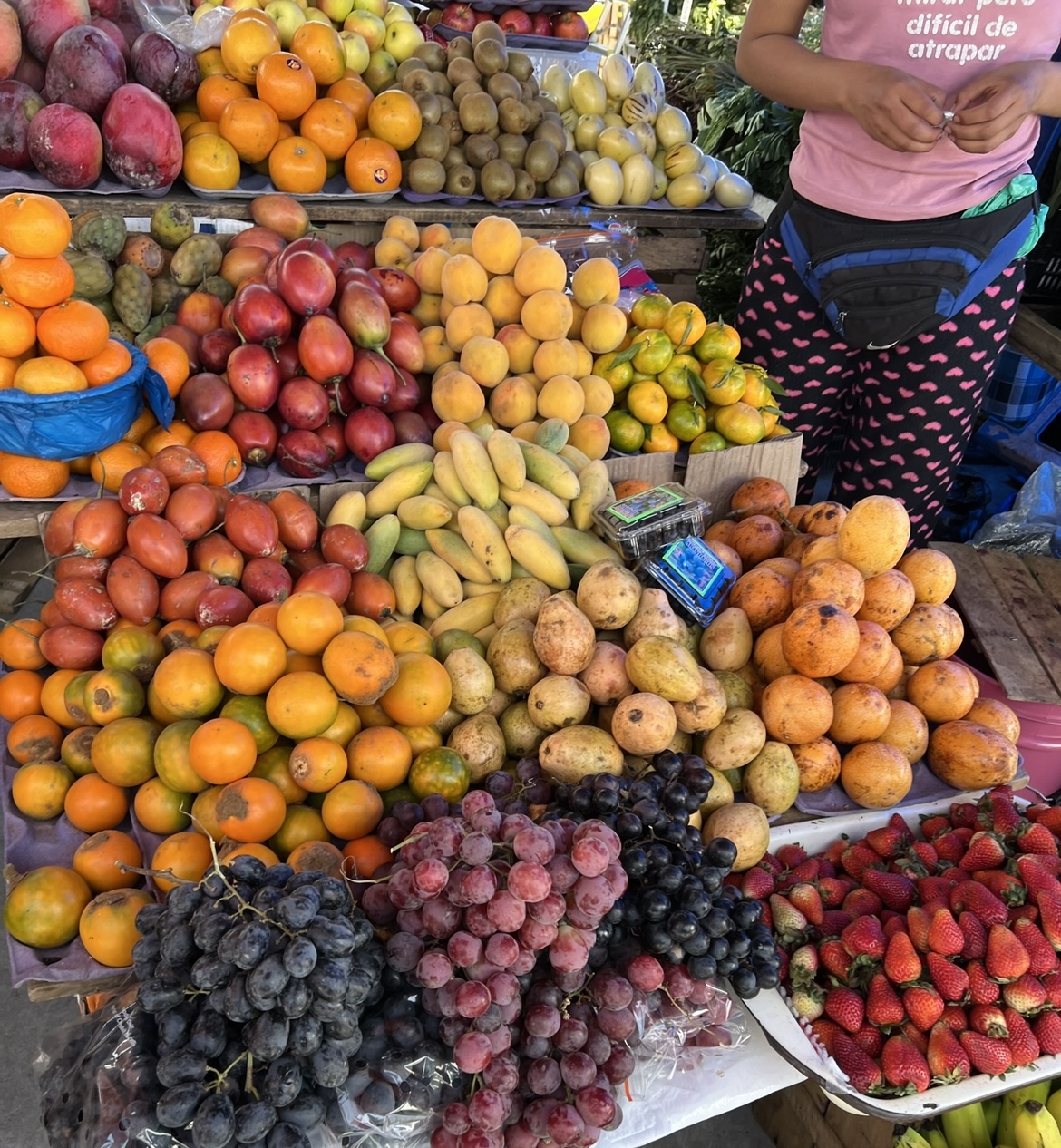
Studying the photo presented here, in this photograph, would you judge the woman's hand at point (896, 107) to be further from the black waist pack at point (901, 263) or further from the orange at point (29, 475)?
the orange at point (29, 475)

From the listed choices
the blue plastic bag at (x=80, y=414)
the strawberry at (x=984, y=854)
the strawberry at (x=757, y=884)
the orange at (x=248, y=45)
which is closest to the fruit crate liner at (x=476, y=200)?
the orange at (x=248, y=45)

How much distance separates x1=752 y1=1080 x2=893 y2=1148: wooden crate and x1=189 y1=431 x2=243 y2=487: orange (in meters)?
2.07

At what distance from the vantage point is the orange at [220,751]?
1.45m

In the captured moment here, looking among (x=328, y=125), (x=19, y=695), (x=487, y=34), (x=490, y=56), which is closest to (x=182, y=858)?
(x=19, y=695)

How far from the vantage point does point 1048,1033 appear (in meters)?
1.43

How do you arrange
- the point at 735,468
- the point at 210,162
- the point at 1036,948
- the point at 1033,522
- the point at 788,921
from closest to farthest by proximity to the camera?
1. the point at 1036,948
2. the point at 788,921
3. the point at 735,468
4. the point at 210,162
5. the point at 1033,522

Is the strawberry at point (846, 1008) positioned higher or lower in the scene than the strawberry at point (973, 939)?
lower

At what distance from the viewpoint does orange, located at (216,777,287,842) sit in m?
1.42

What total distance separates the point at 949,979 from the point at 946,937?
69 millimetres

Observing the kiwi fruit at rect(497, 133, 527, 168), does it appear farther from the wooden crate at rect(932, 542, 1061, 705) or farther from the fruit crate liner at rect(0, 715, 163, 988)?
the fruit crate liner at rect(0, 715, 163, 988)

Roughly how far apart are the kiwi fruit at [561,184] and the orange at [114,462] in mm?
2311

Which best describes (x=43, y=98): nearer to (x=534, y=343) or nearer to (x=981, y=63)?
(x=534, y=343)

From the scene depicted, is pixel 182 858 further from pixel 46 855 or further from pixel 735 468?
pixel 735 468

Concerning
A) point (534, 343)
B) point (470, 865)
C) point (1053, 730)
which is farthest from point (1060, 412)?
point (470, 865)
